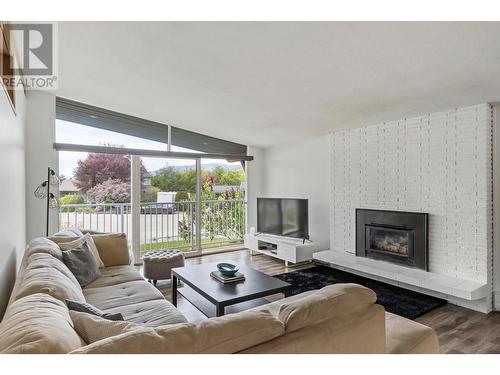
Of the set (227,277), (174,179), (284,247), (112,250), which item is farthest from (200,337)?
(174,179)

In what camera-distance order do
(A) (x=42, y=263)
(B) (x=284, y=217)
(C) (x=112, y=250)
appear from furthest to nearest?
(B) (x=284, y=217) → (C) (x=112, y=250) → (A) (x=42, y=263)

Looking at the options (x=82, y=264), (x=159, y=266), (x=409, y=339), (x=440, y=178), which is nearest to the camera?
(x=409, y=339)

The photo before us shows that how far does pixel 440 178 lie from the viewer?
137 inches

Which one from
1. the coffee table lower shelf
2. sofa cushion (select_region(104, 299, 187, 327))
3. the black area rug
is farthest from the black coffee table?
the black area rug

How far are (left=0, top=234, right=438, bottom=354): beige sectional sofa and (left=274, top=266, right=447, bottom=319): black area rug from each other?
1691 millimetres

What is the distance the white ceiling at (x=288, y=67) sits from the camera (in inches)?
89.2

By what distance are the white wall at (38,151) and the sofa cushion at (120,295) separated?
7.89 ft

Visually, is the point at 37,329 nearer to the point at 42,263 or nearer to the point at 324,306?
the point at 324,306

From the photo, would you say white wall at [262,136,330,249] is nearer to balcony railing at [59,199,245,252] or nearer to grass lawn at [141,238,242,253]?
balcony railing at [59,199,245,252]

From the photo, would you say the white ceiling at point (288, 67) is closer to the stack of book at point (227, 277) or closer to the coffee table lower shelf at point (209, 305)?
the stack of book at point (227, 277)

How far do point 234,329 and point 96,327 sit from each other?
0.63 meters

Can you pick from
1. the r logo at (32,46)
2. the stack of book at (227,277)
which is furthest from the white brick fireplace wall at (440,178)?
the r logo at (32,46)
